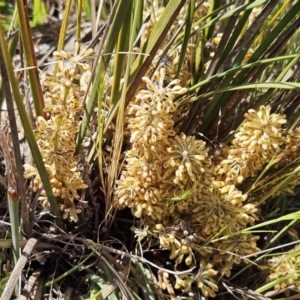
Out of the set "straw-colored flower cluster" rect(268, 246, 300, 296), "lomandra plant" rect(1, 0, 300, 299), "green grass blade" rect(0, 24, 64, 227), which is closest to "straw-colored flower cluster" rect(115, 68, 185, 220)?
"lomandra plant" rect(1, 0, 300, 299)

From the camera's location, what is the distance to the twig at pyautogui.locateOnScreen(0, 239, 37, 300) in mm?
748

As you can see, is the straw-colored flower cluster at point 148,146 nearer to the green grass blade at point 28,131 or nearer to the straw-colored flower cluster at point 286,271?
the green grass blade at point 28,131

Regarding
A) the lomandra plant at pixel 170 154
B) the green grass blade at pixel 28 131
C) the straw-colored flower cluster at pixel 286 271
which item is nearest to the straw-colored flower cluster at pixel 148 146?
the lomandra plant at pixel 170 154

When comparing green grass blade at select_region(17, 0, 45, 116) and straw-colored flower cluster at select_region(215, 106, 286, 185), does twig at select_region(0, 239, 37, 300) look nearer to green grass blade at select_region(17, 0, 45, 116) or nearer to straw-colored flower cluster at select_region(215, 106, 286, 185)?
green grass blade at select_region(17, 0, 45, 116)

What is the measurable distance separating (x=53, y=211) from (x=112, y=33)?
0.33m

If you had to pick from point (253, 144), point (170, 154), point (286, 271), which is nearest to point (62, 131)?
point (170, 154)

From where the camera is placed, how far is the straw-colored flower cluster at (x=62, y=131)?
30.4 inches

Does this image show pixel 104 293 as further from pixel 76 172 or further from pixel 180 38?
pixel 180 38

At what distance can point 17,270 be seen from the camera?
0.79m

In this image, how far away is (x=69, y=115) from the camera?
0.81 meters

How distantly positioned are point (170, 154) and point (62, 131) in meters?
0.18

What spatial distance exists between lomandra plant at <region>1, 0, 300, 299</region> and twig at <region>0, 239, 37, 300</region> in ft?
0.21

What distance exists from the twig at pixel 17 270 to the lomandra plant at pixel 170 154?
64 mm

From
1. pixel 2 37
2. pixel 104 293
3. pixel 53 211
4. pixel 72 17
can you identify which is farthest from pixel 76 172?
pixel 72 17
